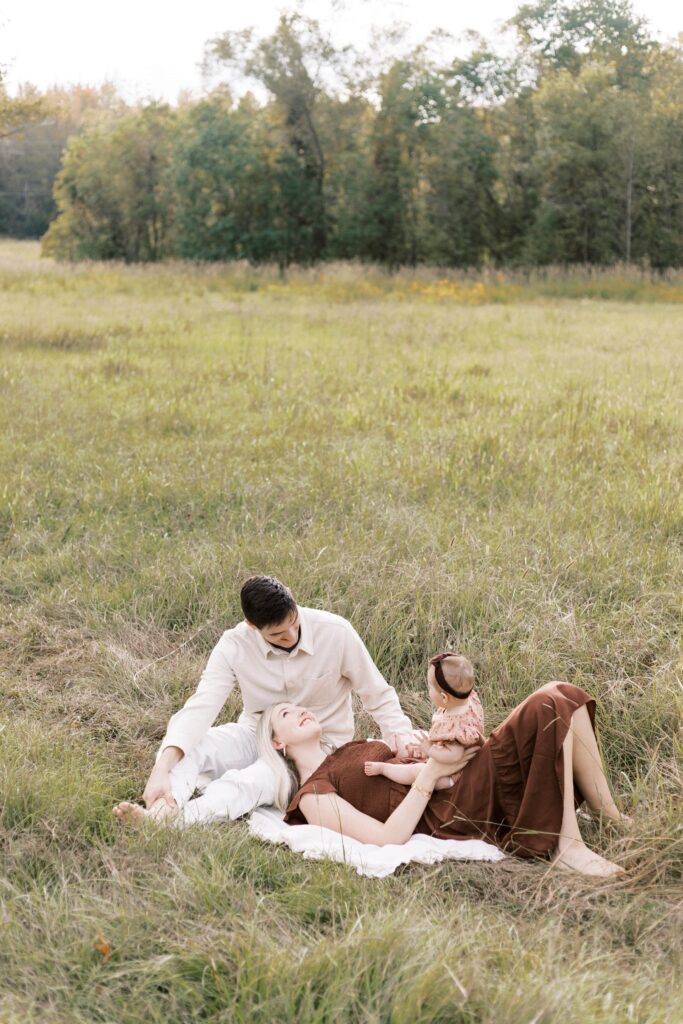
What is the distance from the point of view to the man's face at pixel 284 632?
152 inches

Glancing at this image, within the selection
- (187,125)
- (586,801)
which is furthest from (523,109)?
(586,801)

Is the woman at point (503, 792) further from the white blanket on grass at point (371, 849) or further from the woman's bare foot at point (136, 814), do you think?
the woman's bare foot at point (136, 814)

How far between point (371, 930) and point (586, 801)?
1260mm

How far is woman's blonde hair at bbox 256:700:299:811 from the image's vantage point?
396cm

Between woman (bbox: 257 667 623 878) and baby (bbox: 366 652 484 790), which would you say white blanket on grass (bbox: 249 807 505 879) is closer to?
woman (bbox: 257 667 623 878)

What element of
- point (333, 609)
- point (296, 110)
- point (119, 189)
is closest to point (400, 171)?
point (296, 110)

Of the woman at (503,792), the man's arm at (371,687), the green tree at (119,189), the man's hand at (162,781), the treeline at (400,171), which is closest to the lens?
the woman at (503,792)

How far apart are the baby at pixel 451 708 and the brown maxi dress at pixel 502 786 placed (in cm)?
10

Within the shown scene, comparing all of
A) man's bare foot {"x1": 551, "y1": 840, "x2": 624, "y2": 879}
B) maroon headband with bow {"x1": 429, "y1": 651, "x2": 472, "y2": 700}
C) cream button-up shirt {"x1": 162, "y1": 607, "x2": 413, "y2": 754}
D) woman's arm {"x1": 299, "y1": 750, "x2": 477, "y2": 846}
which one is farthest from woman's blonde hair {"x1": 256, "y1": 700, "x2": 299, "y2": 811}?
man's bare foot {"x1": 551, "y1": 840, "x2": 624, "y2": 879}

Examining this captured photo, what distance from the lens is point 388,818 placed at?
3.70 meters

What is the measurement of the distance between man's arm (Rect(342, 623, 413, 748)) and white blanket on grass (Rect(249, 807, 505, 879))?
53 cm

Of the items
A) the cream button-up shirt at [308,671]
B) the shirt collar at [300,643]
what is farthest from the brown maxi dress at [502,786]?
the shirt collar at [300,643]

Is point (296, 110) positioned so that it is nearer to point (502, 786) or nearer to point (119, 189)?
point (119, 189)

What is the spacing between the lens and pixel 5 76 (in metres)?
15.1
